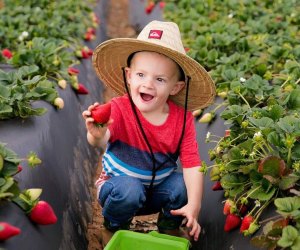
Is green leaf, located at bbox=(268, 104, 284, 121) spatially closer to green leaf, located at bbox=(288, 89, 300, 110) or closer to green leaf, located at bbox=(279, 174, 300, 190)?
green leaf, located at bbox=(288, 89, 300, 110)

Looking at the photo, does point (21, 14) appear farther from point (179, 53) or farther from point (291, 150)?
point (291, 150)

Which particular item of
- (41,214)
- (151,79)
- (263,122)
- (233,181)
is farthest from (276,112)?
(41,214)

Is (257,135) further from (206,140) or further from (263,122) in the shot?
(206,140)

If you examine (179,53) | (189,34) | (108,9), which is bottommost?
(108,9)

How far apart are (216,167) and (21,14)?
363cm

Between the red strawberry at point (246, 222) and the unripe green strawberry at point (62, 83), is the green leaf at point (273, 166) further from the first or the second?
the unripe green strawberry at point (62, 83)

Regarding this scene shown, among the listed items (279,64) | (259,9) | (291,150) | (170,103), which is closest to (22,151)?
(170,103)

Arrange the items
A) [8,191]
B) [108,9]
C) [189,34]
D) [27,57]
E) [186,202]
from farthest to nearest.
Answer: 1. [108,9]
2. [189,34]
3. [27,57]
4. [186,202]
5. [8,191]

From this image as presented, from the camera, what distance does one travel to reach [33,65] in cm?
352

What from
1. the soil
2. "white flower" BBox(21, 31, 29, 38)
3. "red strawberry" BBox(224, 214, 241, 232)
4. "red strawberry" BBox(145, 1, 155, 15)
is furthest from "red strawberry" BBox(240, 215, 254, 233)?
"red strawberry" BBox(145, 1, 155, 15)

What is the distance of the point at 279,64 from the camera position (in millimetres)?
4133

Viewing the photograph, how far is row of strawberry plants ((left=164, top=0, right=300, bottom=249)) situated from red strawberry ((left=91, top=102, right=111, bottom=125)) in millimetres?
513

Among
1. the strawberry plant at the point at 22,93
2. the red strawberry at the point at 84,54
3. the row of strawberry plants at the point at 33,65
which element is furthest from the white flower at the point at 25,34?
the strawberry plant at the point at 22,93

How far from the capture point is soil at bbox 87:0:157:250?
340 centimetres
